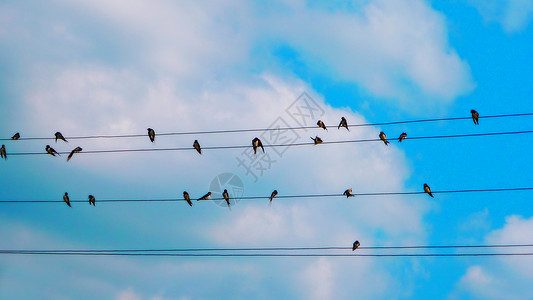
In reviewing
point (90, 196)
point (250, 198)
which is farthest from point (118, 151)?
point (90, 196)

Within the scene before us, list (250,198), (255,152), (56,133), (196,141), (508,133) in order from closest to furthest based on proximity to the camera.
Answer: (508,133) → (250,198) → (255,152) → (196,141) → (56,133)

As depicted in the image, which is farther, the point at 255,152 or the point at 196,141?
the point at 196,141

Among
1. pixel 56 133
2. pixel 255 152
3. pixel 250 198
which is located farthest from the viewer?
pixel 56 133

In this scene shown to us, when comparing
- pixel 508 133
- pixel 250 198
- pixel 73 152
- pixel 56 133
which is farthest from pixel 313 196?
pixel 56 133

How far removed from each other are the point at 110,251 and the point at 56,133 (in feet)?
29.3

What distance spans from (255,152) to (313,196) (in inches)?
244

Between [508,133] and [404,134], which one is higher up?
[404,134]

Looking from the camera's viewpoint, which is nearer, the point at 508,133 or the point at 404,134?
the point at 508,133

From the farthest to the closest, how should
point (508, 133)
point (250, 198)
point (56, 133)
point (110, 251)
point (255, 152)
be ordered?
point (56, 133) → point (255, 152) → point (110, 251) → point (250, 198) → point (508, 133)

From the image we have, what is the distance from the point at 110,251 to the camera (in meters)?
17.6

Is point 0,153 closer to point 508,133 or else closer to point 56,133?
point 56,133

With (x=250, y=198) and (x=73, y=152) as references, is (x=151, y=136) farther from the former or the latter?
(x=250, y=198)

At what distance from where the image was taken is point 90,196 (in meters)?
23.8

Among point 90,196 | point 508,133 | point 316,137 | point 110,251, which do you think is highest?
point 316,137
